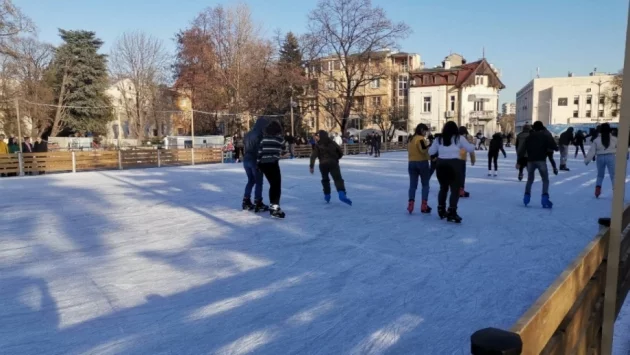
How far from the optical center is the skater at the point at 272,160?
702cm

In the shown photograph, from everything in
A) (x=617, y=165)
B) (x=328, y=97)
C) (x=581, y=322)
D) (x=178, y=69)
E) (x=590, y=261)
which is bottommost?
(x=581, y=322)

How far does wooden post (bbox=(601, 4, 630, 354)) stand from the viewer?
7.06 feet

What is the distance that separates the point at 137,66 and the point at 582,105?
67.2 meters

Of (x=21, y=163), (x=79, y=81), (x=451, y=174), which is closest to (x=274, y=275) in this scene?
(x=451, y=174)

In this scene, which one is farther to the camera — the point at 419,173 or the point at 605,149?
the point at 605,149

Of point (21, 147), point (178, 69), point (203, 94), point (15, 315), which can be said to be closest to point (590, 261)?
point (15, 315)

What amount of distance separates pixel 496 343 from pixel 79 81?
4858cm

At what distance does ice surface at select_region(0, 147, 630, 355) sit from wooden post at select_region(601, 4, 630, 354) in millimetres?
742

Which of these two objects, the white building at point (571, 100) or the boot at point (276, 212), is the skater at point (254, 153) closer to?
the boot at point (276, 212)

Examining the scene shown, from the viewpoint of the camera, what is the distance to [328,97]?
41.9m

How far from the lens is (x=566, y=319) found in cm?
187

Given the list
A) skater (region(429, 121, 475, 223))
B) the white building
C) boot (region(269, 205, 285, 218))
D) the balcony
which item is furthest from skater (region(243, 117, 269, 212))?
the white building

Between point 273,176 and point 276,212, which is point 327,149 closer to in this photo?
point 273,176

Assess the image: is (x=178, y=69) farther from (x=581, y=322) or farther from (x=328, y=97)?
(x=581, y=322)
